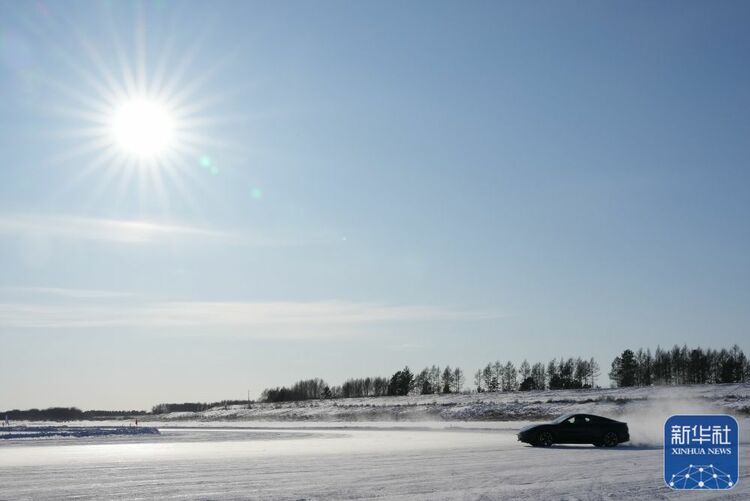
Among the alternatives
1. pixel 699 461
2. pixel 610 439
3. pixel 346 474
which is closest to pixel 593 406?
pixel 610 439

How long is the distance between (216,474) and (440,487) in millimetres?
5985

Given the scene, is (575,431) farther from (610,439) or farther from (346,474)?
(346,474)

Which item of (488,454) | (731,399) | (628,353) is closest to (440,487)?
(488,454)

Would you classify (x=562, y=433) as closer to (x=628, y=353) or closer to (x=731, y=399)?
(x=731, y=399)

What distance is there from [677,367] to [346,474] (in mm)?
149064

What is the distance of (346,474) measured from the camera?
17.0 metres

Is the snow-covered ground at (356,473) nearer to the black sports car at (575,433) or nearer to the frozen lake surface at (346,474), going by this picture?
the frozen lake surface at (346,474)

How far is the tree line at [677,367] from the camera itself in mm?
135750

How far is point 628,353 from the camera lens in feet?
440

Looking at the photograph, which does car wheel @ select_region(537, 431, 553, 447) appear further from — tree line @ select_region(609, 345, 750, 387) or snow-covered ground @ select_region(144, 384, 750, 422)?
tree line @ select_region(609, 345, 750, 387)

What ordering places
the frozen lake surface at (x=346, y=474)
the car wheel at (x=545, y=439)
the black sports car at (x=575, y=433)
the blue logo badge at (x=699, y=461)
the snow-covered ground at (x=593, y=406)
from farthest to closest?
the snow-covered ground at (x=593, y=406)
the black sports car at (x=575, y=433)
the car wheel at (x=545, y=439)
the blue logo badge at (x=699, y=461)
the frozen lake surface at (x=346, y=474)

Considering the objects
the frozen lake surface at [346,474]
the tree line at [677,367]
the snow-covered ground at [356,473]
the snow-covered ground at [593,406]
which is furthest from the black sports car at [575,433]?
the tree line at [677,367]

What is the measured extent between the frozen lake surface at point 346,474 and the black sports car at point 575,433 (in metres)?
1.87

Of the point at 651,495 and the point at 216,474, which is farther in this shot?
the point at 216,474
